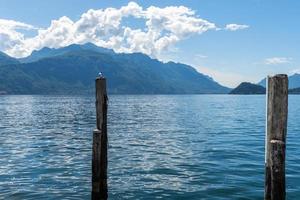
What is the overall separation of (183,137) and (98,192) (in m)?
27.4

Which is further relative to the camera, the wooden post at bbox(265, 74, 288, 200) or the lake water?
the lake water

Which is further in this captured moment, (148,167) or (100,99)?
(148,167)

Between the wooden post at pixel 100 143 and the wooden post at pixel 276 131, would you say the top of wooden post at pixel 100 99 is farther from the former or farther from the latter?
the wooden post at pixel 276 131

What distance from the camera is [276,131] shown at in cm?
1234

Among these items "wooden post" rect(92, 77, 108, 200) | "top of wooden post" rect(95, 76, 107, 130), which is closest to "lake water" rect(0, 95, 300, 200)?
"wooden post" rect(92, 77, 108, 200)

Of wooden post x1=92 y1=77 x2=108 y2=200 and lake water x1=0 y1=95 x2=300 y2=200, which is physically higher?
wooden post x1=92 y1=77 x2=108 y2=200

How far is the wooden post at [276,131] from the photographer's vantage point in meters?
12.2

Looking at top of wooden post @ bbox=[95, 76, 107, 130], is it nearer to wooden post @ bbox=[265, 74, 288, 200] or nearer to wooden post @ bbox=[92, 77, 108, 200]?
wooden post @ bbox=[92, 77, 108, 200]

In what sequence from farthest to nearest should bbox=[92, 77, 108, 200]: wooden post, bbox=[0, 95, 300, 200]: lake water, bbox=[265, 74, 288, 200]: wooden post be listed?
bbox=[0, 95, 300, 200]: lake water → bbox=[92, 77, 108, 200]: wooden post → bbox=[265, 74, 288, 200]: wooden post

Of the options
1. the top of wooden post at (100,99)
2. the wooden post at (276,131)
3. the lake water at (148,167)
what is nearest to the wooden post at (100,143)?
the top of wooden post at (100,99)

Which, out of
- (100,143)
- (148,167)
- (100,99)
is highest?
(100,99)

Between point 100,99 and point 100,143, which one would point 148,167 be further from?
point 100,99

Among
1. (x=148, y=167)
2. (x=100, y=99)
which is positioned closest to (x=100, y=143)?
(x=100, y=99)

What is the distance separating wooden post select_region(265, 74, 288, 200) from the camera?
12188 mm
